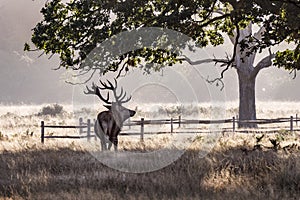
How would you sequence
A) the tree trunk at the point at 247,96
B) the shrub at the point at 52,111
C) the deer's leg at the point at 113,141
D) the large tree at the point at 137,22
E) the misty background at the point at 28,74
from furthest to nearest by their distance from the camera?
the misty background at the point at 28,74 → the shrub at the point at 52,111 → the tree trunk at the point at 247,96 → the deer's leg at the point at 113,141 → the large tree at the point at 137,22

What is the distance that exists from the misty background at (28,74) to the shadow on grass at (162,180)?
8212 cm

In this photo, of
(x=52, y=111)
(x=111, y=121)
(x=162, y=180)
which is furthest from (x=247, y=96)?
(x=52, y=111)

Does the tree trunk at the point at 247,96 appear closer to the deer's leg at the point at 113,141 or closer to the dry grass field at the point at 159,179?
the deer's leg at the point at 113,141

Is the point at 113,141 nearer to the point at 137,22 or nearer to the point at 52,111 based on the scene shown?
the point at 137,22

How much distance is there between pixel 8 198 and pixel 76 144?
9838mm

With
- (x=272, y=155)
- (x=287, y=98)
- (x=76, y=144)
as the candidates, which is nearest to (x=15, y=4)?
(x=287, y=98)

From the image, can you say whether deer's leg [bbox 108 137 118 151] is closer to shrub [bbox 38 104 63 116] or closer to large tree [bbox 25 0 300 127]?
large tree [bbox 25 0 300 127]

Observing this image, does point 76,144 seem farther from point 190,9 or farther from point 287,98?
point 287,98

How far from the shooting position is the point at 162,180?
37.0 feet

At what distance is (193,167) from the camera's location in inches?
520

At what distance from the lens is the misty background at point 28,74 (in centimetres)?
10112

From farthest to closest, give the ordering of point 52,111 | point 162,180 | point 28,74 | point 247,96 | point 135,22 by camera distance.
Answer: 1. point 28,74
2. point 52,111
3. point 247,96
4. point 135,22
5. point 162,180

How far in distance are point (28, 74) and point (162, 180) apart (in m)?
104

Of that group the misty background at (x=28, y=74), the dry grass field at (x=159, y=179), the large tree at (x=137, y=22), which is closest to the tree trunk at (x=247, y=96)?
the large tree at (x=137, y=22)
